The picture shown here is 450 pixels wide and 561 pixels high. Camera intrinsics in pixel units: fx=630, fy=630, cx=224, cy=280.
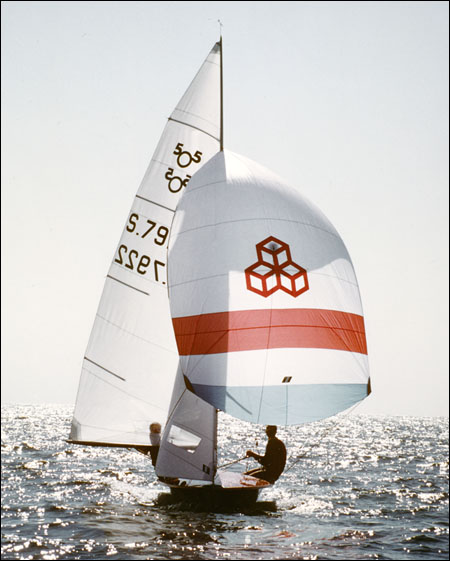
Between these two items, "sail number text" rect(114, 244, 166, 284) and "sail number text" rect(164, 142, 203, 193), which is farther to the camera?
"sail number text" rect(164, 142, 203, 193)

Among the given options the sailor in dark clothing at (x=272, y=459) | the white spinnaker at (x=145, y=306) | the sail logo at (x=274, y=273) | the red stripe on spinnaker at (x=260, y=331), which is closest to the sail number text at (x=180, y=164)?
the white spinnaker at (x=145, y=306)

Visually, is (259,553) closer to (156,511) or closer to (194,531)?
(194,531)

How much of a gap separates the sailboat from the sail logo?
20 millimetres

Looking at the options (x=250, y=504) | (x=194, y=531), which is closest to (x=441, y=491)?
(x=250, y=504)

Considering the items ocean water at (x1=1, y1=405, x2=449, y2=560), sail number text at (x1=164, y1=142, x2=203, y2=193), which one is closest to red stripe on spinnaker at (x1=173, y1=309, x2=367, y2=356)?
ocean water at (x1=1, y1=405, x2=449, y2=560)

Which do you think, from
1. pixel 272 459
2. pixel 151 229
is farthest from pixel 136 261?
pixel 272 459

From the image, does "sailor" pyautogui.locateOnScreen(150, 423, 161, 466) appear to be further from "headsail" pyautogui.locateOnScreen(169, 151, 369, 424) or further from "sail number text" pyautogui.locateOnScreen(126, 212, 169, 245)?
"sail number text" pyautogui.locateOnScreen(126, 212, 169, 245)

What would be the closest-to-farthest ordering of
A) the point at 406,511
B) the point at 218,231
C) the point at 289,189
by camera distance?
the point at 218,231, the point at 289,189, the point at 406,511

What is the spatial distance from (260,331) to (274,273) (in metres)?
1.09

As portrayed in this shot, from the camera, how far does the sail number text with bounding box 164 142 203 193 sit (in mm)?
14500

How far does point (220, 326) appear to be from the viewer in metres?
11.3

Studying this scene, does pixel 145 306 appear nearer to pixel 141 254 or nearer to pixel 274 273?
pixel 141 254

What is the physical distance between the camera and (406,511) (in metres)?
16.2

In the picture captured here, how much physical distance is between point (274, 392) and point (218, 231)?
125 inches
